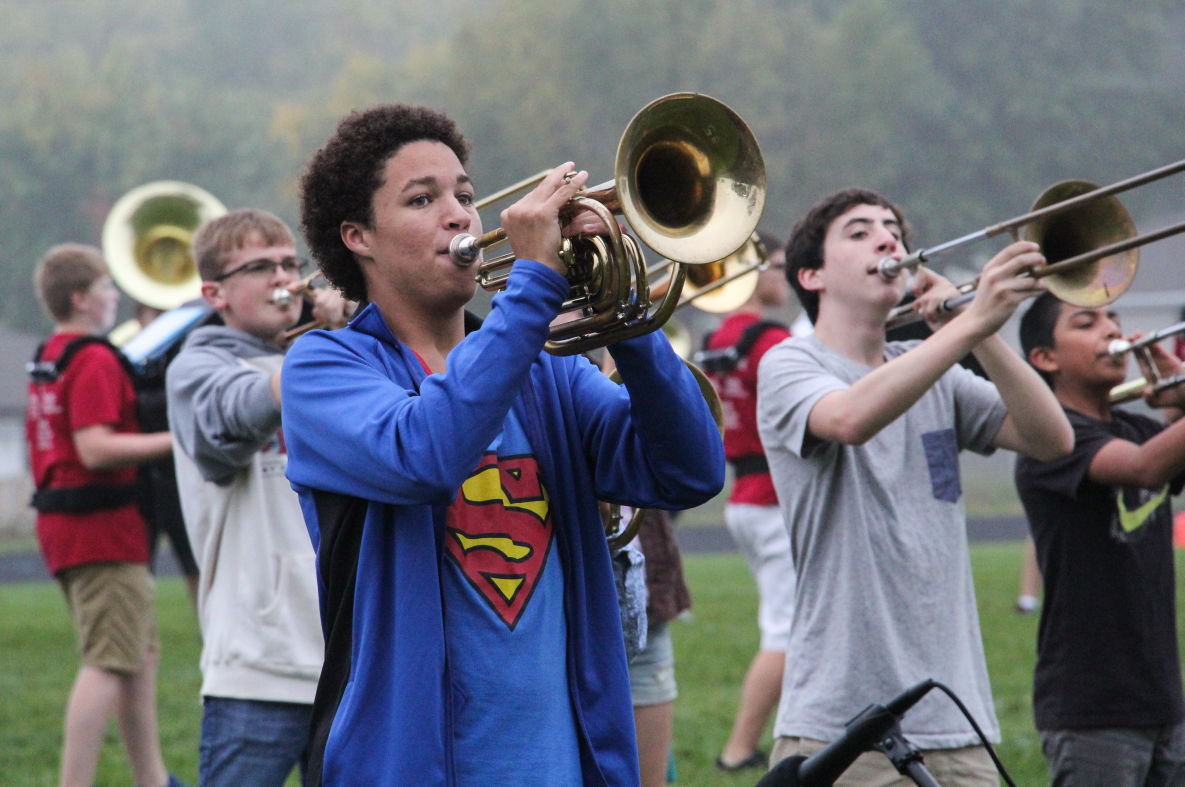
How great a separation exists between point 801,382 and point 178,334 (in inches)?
114

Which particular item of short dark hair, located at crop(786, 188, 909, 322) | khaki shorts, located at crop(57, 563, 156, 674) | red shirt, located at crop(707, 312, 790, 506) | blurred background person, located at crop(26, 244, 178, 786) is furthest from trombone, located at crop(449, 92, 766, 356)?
red shirt, located at crop(707, 312, 790, 506)

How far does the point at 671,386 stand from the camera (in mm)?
2660

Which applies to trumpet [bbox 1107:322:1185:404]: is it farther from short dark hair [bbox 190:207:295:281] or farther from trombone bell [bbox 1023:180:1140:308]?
short dark hair [bbox 190:207:295:281]

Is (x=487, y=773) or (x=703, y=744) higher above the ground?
(x=487, y=773)

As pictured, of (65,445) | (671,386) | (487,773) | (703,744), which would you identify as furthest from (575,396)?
(703,744)

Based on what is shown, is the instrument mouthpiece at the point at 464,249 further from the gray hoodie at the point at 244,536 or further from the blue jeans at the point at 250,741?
the blue jeans at the point at 250,741

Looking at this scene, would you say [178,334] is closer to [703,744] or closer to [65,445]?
[65,445]

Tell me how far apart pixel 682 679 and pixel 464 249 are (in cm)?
597

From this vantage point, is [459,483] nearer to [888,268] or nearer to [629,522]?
[629,522]

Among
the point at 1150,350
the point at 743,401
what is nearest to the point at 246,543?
the point at 1150,350

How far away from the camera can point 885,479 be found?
3.75 m

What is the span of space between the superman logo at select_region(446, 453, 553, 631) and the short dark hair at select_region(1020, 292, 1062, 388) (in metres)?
2.36

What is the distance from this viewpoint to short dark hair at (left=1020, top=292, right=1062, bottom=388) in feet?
14.7

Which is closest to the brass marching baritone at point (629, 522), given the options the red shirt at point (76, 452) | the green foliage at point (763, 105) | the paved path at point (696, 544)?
the red shirt at point (76, 452)
